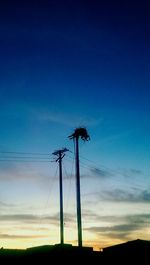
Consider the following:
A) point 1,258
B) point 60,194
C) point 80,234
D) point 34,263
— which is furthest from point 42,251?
point 80,234

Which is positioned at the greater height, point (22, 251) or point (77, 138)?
point (77, 138)

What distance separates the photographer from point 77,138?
35.2 m

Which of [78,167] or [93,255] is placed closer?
[78,167]

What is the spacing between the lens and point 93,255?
3950cm

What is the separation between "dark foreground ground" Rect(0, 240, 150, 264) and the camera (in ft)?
121

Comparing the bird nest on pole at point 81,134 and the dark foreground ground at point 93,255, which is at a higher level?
the bird nest on pole at point 81,134

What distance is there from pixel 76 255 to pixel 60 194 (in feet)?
23.6

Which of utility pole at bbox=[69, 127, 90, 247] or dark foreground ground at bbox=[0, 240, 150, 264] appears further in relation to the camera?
dark foreground ground at bbox=[0, 240, 150, 264]

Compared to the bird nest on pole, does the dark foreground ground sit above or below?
below

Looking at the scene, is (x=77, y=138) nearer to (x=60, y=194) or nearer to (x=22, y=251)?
(x=60, y=194)

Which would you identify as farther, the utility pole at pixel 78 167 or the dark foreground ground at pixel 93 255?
the dark foreground ground at pixel 93 255

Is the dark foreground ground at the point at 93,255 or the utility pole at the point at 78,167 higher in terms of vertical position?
the utility pole at the point at 78,167

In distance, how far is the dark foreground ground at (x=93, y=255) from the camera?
37031mm

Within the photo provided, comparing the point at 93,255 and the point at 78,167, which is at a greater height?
the point at 78,167
